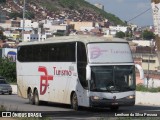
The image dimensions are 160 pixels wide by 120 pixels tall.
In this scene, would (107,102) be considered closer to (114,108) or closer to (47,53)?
(114,108)

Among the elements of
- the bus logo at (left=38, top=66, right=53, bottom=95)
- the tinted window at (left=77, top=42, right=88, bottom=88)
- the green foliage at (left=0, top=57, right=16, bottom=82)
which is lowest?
the green foliage at (left=0, top=57, right=16, bottom=82)

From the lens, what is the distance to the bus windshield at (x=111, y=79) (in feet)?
79.9

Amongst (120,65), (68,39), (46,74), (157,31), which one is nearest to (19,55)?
(46,74)

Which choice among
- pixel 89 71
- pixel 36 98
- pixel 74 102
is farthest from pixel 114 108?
pixel 36 98

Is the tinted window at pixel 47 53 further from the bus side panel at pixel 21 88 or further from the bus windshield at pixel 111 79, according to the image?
the bus windshield at pixel 111 79

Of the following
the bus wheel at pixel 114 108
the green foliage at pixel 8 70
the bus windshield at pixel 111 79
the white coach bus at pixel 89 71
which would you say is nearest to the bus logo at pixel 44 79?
the white coach bus at pixel 89 71

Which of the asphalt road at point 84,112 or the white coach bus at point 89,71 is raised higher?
the white coach bus at point 89,71

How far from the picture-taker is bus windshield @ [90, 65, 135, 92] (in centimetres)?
2436

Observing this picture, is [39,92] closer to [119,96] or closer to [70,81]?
[70,81]

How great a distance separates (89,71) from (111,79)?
105cm

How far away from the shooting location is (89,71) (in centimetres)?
2408

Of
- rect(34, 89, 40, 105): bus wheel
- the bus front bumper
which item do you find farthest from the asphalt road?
rect(34, 89, 40, 105): bus wheel

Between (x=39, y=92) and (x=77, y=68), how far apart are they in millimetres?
5573

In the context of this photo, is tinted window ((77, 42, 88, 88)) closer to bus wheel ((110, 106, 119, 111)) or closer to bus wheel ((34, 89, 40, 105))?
bus wheel ((110, 106, 119, 111))
